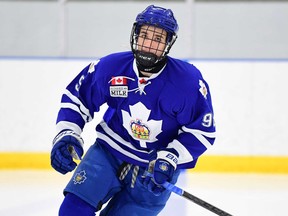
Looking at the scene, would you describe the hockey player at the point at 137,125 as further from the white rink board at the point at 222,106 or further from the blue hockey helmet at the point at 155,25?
the white rink board at the point at 222,106

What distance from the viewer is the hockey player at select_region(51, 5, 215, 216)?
7.95ft

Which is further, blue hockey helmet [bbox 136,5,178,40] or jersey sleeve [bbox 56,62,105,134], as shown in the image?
jersey sleeve [bbox 56,62,105,134]

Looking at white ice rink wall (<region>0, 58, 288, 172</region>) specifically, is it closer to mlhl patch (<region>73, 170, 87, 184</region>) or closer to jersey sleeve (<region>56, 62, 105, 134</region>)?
jersey sleeve (<region>56, 62, 105, 134</region>)

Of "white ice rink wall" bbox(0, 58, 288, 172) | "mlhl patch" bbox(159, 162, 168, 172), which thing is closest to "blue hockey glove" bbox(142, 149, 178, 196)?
"mlhl patch" bbox(159, 162, 168, 172)

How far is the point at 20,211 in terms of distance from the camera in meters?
3.76

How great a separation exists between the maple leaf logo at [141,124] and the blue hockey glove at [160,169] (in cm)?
8

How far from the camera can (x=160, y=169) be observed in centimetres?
241

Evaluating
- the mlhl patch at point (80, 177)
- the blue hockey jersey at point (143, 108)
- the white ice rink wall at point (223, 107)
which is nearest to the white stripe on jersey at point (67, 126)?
the blue hockey jersey at point (143, 108)

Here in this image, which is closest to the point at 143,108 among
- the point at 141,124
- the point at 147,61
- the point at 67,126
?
the point at 141,124

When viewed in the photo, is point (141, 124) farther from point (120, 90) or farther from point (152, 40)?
point (152, 40)

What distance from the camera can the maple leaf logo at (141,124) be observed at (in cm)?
250

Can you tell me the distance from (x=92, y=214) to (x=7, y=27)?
345 centimetres

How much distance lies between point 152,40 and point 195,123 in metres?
0.35

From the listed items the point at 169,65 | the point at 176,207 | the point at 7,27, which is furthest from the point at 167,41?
the point at 7,27
